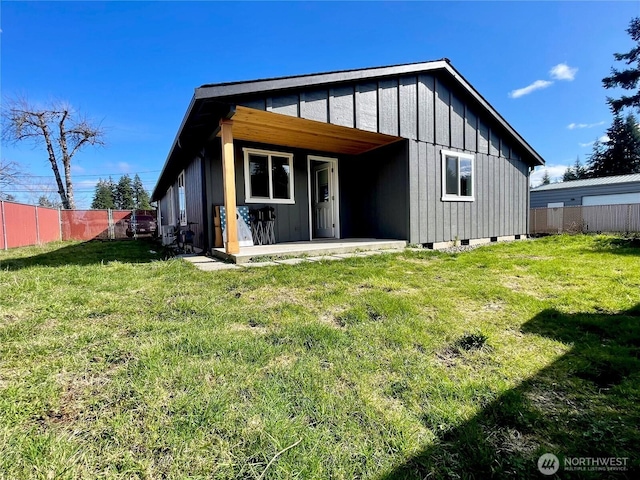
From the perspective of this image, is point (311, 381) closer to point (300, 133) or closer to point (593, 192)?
point (300, 133)

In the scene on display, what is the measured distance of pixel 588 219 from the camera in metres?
12.0

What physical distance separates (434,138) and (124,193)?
4744 cm

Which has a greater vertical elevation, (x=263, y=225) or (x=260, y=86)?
(x=260, y=86)

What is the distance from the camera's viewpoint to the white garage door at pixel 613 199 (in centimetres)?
1594

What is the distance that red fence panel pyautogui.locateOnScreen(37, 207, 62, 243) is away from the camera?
1253 centimetres

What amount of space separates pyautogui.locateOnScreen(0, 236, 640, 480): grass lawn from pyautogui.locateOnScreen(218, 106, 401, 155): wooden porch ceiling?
3.36 m

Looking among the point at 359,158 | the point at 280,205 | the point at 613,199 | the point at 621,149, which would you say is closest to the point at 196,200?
the point at 280,205

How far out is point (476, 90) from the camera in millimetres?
7555

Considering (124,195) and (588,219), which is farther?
(124,195)

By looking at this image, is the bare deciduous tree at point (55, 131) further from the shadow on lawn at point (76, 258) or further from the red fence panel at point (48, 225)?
the shadow on lawn at point (76, 258)

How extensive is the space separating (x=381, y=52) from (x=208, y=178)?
800 cm

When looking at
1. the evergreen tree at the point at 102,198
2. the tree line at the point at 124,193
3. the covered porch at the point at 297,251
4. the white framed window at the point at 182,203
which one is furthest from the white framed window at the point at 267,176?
the evergreen tree at the point at 102,198

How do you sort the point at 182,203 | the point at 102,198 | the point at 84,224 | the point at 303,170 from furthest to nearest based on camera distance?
1. the point at 102,198
2. the point at 84,224
3. the point at 182,203
4. the point at 303,170

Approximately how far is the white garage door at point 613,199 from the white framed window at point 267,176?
18.0 m
